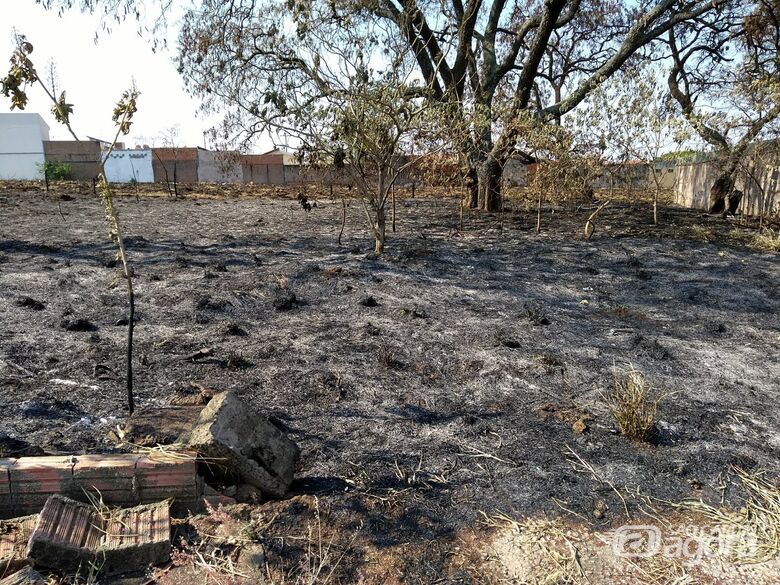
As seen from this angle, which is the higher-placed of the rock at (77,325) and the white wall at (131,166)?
the white wall at (131,166)

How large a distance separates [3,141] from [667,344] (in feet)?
153

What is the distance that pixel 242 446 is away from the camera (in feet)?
7.91

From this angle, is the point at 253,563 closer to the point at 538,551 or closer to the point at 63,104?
the point at 538,551

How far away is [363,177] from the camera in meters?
7.48

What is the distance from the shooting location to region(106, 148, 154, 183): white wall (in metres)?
38.2

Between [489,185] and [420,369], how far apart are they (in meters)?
9.36

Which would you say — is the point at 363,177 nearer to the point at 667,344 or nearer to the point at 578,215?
the point at 667,344

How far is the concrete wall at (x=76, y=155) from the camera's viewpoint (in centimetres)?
3328

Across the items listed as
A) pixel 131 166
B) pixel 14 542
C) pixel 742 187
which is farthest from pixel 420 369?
pixel 131 166

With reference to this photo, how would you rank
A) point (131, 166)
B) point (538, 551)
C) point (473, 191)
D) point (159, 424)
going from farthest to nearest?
point (131, 166) < point (473, 191) < point (159, 424) < point (538, 551)

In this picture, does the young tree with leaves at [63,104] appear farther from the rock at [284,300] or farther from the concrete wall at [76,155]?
the concrete wall at [76,155]

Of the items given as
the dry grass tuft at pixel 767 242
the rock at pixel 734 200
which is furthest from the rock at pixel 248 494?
A: the rock at pixel 734 200

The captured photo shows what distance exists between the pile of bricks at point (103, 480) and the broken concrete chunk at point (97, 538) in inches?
4.0

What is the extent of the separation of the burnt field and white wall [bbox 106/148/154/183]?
3266 centimetres
